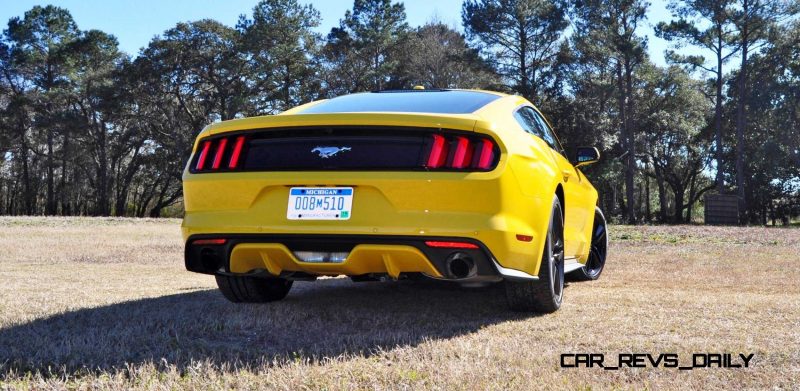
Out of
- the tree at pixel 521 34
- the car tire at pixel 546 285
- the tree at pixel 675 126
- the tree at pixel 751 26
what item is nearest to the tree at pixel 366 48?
the tree at pixel 521 34

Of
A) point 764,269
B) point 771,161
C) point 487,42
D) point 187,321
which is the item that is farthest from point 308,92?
point 187,321

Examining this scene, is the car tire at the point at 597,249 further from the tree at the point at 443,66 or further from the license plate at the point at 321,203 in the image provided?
the tree at the point at 443,66

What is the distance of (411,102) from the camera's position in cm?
477

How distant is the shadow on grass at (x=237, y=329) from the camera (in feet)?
11.4

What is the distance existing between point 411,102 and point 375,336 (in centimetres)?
160

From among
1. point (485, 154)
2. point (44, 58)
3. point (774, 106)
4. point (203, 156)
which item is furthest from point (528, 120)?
point (44, 58)

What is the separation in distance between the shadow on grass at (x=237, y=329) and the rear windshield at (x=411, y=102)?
1.27 meters

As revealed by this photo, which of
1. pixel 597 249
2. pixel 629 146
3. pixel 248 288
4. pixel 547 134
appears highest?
pixel 629 146

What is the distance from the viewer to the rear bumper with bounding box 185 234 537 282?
3.90m

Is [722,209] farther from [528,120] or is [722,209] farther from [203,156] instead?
[203,156]

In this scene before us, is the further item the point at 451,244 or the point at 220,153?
the point at 220,153

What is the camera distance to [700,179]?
5709 centimetres

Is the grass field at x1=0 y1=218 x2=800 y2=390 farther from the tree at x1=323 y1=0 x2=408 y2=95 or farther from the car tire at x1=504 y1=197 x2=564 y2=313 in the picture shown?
the tree at x1=323 y1=0 x2=408 y2=95

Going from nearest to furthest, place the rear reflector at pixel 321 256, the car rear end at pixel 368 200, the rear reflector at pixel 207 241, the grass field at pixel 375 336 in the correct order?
the grass field at pixel 375 336 → the car rear end at pixel 368 200 → the rear reflector at pixel 321 256 → the rear reflector at pixel 207 241
